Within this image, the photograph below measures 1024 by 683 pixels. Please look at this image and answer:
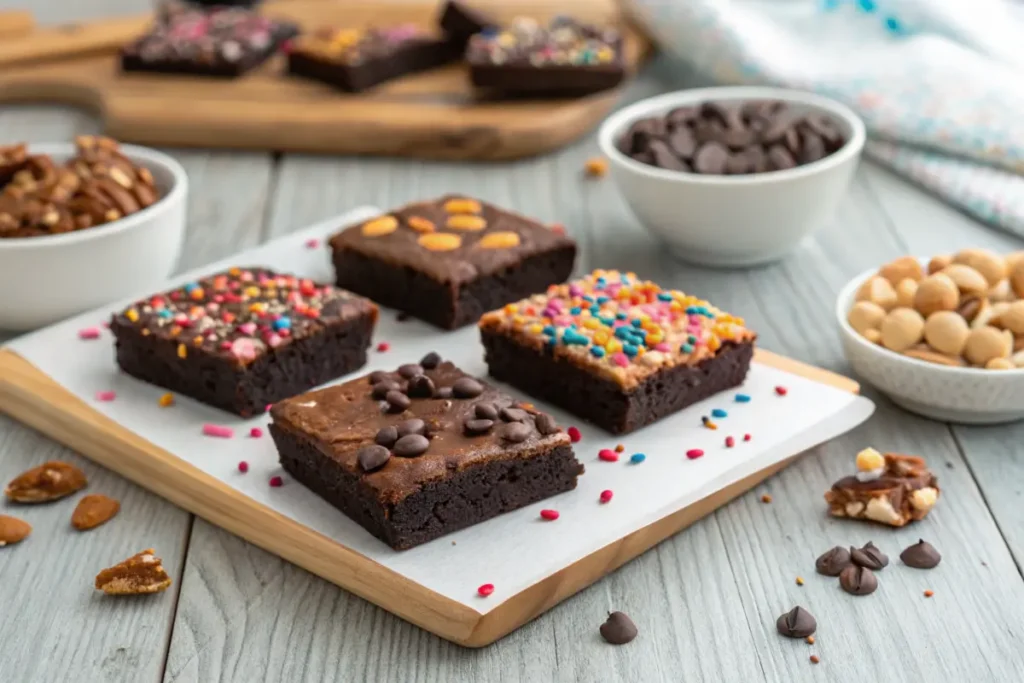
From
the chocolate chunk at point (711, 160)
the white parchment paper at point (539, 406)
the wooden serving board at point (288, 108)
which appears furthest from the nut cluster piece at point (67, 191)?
the chocolate chunk at point (711, 160)

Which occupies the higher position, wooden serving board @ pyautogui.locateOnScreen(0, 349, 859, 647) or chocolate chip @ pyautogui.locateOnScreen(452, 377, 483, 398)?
chocolate chip @ pyautogui.locateOnScreen(452, 377, 483, 398)

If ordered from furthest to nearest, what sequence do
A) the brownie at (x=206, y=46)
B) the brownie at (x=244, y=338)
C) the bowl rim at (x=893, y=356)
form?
the brownie at (x=206, y=46)
the brownie at (x=244, y=338)
the bowl rim at (x=893, y=356)

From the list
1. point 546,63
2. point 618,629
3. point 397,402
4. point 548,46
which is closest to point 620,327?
point 397,402

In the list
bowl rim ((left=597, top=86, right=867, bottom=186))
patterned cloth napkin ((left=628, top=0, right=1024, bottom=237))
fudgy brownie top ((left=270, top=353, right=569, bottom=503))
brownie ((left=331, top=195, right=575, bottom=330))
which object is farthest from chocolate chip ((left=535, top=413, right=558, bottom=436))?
patterned cloth napkin ((left=628, top=0, right=1024, bottom=237))

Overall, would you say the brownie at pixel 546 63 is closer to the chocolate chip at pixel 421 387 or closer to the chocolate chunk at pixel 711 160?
the chocolate chunk at pixel 711 160

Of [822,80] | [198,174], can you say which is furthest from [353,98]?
[822,80]

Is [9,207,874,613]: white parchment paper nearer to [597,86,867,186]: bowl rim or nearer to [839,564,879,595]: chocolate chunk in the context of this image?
[839,564,879,595]: chocolate chunk
